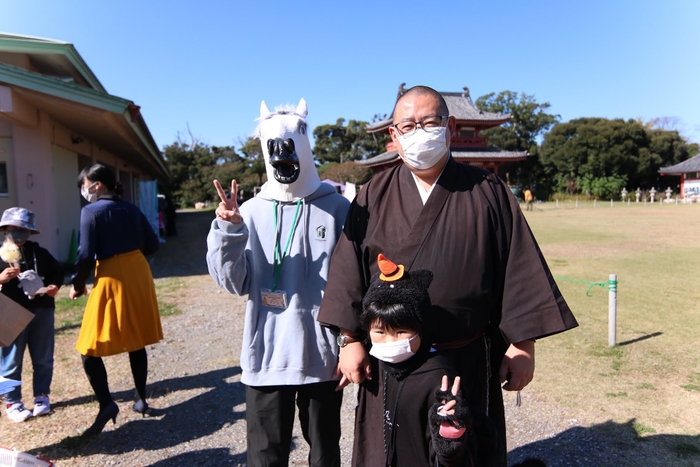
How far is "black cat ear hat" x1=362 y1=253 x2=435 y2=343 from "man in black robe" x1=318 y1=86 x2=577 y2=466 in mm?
75

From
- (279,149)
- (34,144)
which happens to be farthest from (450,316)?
(34,144)

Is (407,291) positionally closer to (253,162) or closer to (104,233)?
(104,233)

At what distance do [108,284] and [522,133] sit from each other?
52169mm

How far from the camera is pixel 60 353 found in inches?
197

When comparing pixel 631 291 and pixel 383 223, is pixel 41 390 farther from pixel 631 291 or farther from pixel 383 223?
pixel 631 291

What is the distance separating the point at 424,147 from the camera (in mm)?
1949

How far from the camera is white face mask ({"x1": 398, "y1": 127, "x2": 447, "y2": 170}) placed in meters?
1.95

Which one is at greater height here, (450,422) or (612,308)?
(450,422)

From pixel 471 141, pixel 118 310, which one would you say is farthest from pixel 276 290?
pixel 471 141

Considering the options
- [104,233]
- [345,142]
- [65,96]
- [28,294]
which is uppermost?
[345,142]

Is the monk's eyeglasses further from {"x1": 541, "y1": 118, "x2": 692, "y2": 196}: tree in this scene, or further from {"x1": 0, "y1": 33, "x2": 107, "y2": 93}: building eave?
{"x1": 541, "y1": 118, "x2": 692, "y2": 196}: tree

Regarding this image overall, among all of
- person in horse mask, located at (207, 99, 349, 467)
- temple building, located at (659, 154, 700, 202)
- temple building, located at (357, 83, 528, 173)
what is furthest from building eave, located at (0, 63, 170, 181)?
temple building, located at (659, 154, 700, 202)

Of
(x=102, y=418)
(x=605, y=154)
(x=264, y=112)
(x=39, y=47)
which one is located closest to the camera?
(x=264, y=112)

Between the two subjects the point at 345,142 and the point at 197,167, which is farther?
the point at 345,142
